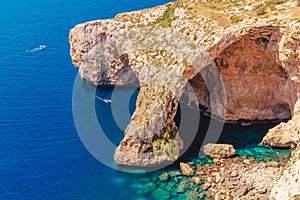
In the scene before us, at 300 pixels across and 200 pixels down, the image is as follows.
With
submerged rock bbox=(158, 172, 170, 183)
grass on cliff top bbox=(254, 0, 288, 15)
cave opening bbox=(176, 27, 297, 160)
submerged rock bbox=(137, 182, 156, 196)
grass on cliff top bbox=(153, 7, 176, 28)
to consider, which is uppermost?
grass on cliff top bbox=(153, 7, 176, 28)

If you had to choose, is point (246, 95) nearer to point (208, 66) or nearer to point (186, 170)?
point (208, 66)

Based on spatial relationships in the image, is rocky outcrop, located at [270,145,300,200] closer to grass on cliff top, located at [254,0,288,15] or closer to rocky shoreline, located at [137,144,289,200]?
rocky shoreline, located at [137,144,289,200]

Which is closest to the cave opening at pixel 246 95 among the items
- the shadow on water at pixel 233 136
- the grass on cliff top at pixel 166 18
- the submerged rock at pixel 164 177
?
the shadow on water at pixel 233 136

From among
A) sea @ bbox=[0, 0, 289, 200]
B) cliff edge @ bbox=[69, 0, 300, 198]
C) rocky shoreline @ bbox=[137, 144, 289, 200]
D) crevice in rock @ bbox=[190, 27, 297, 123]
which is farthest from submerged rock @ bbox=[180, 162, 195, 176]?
crevice in rock @ bbox=[190, 27, 297, 123]

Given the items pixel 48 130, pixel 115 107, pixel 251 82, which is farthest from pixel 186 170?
pixel 48 130

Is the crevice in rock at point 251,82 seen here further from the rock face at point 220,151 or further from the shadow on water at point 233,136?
the rock face at point 220,151

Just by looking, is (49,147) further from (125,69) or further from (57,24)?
(57,24)
